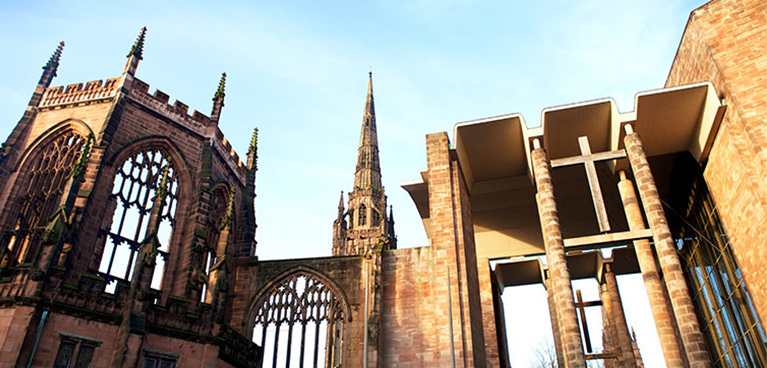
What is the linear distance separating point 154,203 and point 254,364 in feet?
23.0

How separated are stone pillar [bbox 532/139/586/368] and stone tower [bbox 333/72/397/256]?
3039cm

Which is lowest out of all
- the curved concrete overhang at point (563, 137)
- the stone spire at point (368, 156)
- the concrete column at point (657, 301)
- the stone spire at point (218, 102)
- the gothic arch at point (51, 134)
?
the concrete column at point (657, 301)

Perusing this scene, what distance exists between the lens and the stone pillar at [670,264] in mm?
14867

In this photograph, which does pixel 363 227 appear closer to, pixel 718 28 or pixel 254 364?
pixel 254 364

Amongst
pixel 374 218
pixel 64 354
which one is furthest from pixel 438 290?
pixel 374 218

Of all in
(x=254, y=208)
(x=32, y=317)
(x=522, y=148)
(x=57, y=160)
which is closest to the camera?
(x=32, y=317)

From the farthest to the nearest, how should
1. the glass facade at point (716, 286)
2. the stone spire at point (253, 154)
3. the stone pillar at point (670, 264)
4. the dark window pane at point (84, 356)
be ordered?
the stone spire at point (253, 154) < the glass facade at point (716, 286) < the stone pillar at point (670, 264) < the dark window pane at point (84, 356)

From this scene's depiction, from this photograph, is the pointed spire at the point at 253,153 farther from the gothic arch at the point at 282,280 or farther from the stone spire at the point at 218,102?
the gothic arch at the point at 282,280

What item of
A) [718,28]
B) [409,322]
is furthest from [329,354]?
[718,28]

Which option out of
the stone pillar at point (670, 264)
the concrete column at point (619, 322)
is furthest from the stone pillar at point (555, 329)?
the stone pillar at point (670, 264)

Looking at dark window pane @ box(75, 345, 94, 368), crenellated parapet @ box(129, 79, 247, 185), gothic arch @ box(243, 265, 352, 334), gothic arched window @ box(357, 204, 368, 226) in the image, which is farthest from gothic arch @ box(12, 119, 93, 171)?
gothic arched window @ box(357, 204, 368, 226)

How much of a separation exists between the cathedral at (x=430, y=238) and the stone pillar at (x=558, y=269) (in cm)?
6

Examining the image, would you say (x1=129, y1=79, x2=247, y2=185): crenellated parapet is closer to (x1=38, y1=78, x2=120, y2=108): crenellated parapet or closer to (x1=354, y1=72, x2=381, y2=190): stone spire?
(x1=38, y1=78, x2=120, y2=108): crenellated parapet

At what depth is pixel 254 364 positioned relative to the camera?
20297 mm
